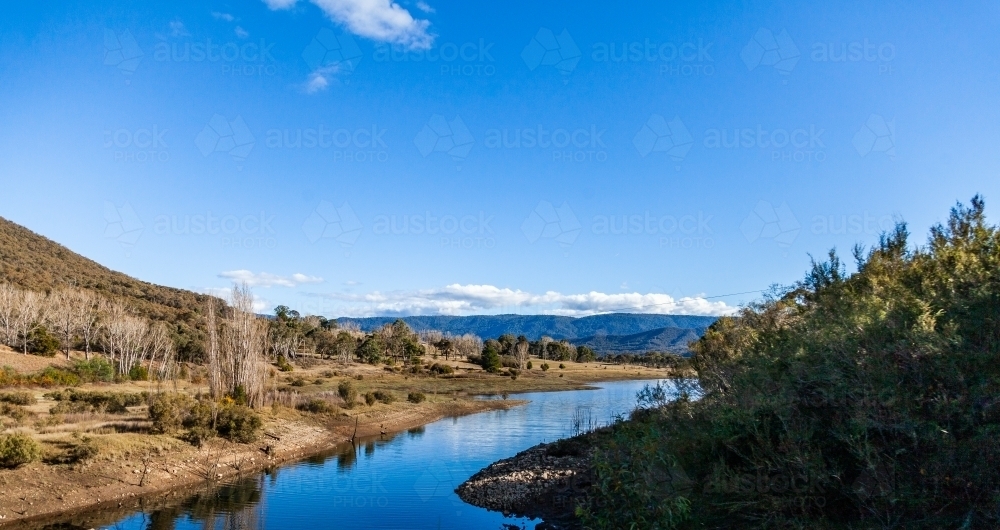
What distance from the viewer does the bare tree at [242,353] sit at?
4019cm

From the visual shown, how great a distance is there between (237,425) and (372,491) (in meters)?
10.7

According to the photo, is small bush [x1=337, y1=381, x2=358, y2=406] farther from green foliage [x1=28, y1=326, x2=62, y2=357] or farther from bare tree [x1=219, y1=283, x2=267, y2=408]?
green foliage [x1=28, y1=326, x2=62, y2=357]

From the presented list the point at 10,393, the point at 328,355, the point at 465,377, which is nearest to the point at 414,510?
the point at 10,393

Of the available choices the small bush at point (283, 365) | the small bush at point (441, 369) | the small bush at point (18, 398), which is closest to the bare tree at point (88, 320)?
the small bush at point (283, 365)

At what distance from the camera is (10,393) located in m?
37.6

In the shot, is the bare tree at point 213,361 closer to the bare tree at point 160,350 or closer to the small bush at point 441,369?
the bare tree at point 160,350

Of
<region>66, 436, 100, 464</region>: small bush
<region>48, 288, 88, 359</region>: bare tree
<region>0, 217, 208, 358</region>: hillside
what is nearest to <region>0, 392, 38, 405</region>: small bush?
<region>66, 436, 100, 464</region>: small bush

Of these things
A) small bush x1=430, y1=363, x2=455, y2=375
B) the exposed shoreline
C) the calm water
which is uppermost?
small bush x1=430, y1=363, x2=455, y2=375

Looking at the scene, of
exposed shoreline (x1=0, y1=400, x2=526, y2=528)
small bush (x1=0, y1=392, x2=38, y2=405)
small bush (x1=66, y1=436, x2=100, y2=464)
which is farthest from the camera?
small bush (x1=0, y1=392, x2=38, y2=405)

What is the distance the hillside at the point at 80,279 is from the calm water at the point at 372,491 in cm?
4757

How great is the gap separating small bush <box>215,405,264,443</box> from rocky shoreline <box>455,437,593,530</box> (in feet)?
43.7

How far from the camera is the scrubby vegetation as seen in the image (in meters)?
7.15

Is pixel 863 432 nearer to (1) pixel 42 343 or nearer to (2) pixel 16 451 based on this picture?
(2) pixel 16 451

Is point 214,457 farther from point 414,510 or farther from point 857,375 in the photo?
point 857,375
